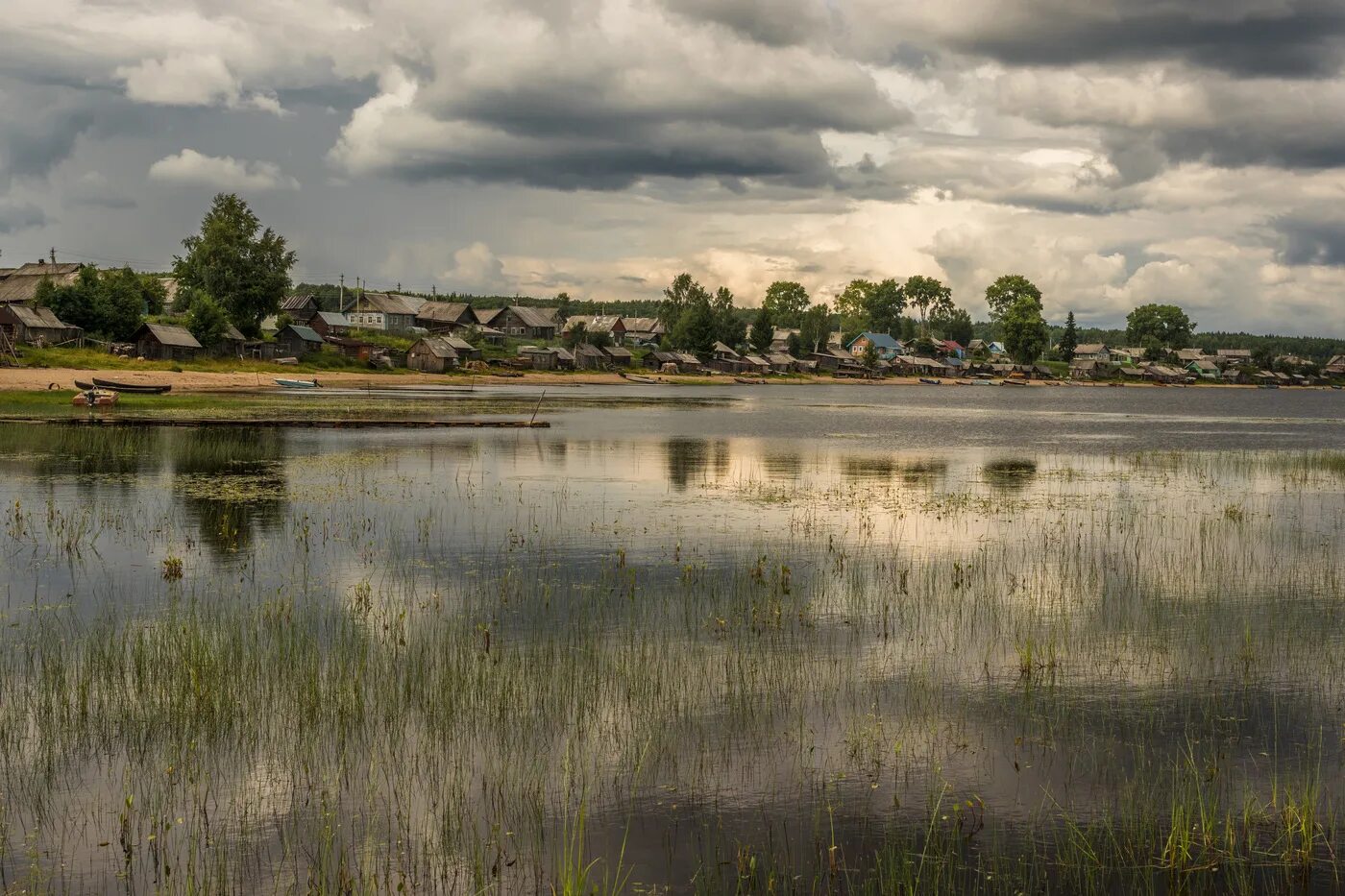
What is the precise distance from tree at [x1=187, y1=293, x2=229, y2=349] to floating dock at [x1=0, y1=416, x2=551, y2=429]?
5715cm

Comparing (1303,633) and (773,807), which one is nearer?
(773,807)

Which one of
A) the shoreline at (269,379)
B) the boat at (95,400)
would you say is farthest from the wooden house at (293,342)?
the boat at (95,400)

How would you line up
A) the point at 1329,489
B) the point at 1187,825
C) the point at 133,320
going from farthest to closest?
the point at 133,320 → the point at 1329,489 → the point at 1187,825

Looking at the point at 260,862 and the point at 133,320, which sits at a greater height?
the point at 133,320

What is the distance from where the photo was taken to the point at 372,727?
11.4 meters

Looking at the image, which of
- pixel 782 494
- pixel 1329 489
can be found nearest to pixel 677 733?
pixel 782 494

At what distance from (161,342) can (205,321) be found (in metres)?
6.58

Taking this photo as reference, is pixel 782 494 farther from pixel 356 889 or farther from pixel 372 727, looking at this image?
pixel 356 889

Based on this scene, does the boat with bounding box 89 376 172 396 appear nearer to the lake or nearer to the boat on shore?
the boat on shore

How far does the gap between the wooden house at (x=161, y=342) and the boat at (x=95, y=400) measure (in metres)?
42.4

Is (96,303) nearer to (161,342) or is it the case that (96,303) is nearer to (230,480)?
(161,342)

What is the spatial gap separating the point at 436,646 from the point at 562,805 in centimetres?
513

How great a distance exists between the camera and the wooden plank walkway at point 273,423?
49094 mm

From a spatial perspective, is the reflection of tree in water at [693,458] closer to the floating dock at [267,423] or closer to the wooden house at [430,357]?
the floating dock at [267,423]
